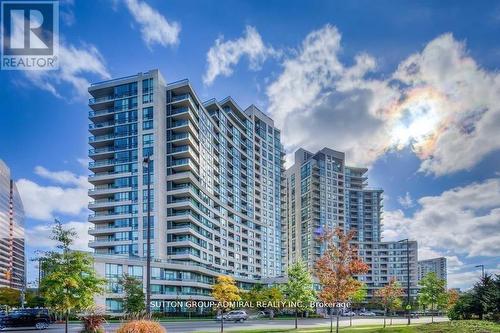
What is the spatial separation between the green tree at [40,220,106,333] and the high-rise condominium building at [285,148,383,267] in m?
134

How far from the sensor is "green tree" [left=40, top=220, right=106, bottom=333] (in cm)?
2347

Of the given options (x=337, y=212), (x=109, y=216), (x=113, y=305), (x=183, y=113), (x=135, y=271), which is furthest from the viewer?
(x=337, y=212)

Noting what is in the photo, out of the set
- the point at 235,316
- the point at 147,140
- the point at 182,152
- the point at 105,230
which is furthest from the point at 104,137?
the point at 235,316

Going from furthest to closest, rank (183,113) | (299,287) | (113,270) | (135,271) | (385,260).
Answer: (385,260) < (183,113) < (135,271) < (113,270) < (299,287)

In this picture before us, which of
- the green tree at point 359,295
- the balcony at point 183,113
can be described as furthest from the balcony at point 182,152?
the green tree at point 359,295

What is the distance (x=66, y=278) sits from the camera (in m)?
23.4

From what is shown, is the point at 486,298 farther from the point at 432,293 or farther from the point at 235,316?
the point at 235,316

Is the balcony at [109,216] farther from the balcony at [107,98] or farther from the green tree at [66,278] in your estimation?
the green tree at [66,278]

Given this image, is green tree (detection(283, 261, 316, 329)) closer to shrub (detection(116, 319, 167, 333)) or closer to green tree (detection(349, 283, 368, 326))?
green tree (detection(349, 283, 368, 326))

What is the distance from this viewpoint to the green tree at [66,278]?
77.0ft

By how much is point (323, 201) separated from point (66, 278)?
143749 millimetres

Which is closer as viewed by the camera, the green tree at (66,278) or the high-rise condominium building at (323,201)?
the green tree at (66,278)

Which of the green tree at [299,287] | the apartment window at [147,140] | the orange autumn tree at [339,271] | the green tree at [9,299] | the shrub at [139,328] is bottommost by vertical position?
the green tree at [9,299]

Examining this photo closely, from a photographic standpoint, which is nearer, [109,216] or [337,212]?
[109,216]
